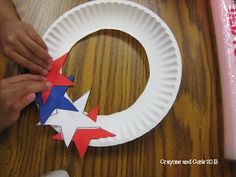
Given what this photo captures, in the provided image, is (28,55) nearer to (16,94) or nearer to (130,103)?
(16,94)

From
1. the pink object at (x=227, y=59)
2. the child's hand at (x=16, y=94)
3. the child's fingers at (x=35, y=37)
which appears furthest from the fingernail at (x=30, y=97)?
the pink object at (x=227, y=59)

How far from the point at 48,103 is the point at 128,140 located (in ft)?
0.61

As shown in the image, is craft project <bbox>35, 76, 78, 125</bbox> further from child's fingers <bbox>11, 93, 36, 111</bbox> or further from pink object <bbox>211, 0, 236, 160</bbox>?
pink object <bbox>211, 0, 236, 160</bbox>

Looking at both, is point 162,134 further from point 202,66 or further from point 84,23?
point 84,23

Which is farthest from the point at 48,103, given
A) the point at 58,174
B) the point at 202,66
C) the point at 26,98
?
the point at 202,66

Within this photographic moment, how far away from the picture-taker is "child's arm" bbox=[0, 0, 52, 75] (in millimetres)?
561

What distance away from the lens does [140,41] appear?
583mm

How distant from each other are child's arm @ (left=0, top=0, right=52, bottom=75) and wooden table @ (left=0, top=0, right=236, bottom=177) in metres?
0.04

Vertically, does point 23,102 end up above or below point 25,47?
below

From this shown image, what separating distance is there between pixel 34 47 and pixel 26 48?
21mm

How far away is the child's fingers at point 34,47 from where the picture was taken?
558 mm

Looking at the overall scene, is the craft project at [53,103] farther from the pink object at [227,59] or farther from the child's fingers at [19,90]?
the pink object at [227,59]

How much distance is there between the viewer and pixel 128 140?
19.5 inches

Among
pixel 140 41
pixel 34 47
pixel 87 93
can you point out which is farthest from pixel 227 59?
pixel 34 47
